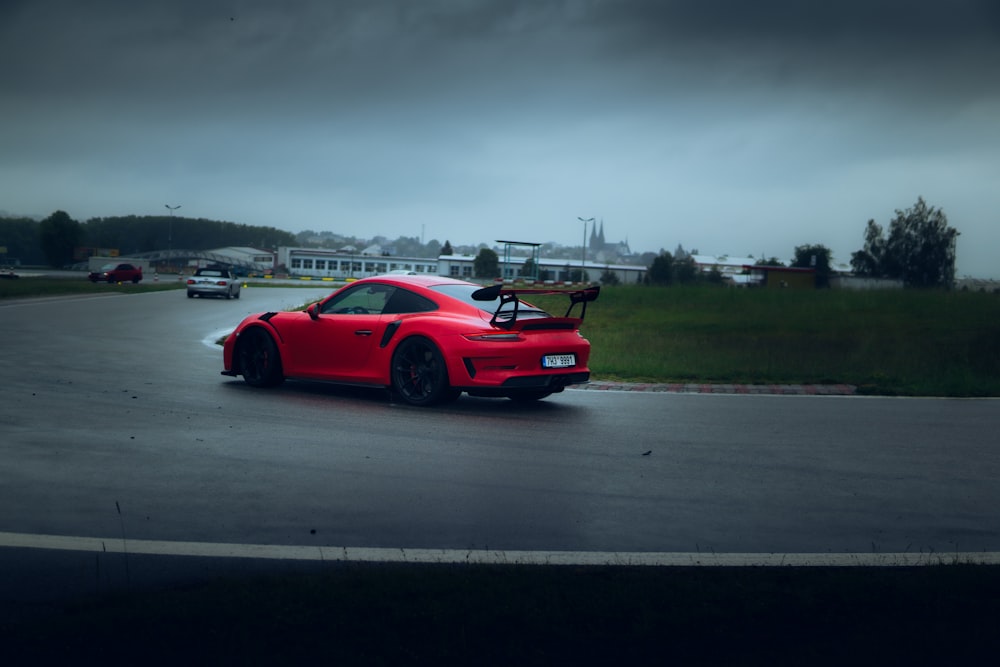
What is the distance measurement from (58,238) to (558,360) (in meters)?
100

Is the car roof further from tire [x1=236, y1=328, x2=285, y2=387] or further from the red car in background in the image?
the red car in background

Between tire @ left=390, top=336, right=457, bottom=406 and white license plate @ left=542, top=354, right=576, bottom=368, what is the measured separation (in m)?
1.01

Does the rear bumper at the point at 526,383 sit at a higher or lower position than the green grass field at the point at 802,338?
higher

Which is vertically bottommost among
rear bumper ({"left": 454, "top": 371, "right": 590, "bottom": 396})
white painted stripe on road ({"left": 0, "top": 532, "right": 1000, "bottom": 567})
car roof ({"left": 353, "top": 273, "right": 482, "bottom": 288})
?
white painted stripe on road ({"left": 0, "top": 532, "right": 1000, "bottom": 567})

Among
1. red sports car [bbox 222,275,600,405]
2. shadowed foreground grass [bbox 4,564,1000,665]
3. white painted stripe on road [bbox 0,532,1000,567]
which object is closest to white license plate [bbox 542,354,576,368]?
red sports car [bbox 222,275,600,405]

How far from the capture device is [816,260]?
329 ft

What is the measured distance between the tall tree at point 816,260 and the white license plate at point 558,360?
8139 cm

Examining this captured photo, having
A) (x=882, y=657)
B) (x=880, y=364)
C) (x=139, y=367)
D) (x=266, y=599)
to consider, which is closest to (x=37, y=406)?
(x=139, y=367)

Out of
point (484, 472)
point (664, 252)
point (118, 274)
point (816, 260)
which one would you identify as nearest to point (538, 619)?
point (484, 472)

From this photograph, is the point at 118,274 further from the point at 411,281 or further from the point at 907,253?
the point at 907,253

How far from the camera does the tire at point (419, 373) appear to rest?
10.2m

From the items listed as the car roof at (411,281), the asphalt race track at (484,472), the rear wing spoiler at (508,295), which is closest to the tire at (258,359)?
the asphalt race track at (484,472)

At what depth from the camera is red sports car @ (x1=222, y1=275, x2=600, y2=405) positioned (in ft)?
33.0

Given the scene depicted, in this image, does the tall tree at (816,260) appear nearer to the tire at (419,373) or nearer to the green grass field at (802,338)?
the green grass field at (802,338)
